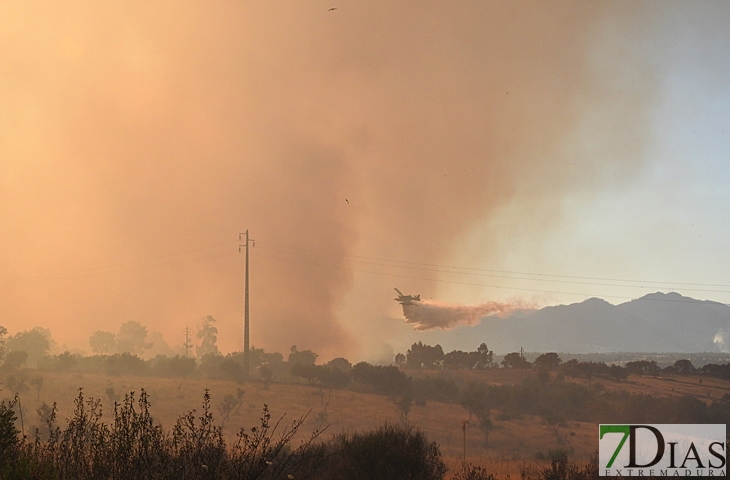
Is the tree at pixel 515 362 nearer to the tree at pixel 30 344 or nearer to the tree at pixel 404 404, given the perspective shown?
the tree at pixel 404 404

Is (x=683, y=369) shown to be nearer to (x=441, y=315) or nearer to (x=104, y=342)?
(x=441, y=315)

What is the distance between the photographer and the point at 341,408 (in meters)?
83.6

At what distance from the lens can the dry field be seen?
70.2m

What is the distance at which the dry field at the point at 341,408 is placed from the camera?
7025 cm

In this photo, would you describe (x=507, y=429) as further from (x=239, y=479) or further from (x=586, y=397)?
(x=239, y=479)

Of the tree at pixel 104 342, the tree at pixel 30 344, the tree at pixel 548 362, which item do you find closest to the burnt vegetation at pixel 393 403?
the tree at pixel 548 362

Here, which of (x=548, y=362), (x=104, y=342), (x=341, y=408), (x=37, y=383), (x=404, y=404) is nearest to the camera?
(x=404, y=404)

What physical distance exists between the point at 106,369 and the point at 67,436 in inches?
3974

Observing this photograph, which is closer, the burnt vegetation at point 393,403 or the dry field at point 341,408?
the burnt vegetation at point 393,403

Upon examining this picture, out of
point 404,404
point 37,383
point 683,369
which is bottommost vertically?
point 404,404

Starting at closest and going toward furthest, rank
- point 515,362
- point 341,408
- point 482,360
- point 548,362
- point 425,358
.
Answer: point 341,408, point 548,362, point 515,362, point 482,360, point 425,358

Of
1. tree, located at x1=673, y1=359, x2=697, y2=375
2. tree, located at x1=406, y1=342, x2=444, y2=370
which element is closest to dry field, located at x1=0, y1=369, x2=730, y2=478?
tree, located at x1=673, y1=359, x2=697, y2=375

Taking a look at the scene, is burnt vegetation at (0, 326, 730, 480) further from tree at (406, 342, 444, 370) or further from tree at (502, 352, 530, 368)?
tree at (502, 352, 530, 368)

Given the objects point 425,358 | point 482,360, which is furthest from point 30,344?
point 482,360
